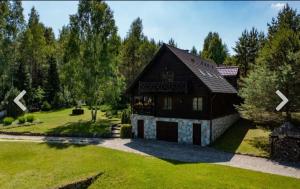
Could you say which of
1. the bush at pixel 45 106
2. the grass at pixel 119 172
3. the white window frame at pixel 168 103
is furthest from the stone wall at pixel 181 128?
the bush at pixel 45 106

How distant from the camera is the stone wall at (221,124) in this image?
28.2 metres

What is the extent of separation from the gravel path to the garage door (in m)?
1.00

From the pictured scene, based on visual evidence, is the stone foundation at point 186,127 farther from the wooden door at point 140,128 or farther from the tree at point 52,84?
the tree at point 52,84

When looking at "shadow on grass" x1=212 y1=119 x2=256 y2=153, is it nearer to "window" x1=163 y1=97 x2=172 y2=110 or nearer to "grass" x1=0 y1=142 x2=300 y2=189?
"window" x1=163 y1=97 x2=172 y2=110

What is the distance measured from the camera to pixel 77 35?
121 ft

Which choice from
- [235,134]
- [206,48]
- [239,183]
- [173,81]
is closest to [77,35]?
[173,81]

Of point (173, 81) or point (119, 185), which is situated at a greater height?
point (173, 81)

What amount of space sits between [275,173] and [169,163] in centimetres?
703

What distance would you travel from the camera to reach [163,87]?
28.8 metres

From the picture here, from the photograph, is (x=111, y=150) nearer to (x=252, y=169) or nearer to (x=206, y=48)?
(x=252, y=169)

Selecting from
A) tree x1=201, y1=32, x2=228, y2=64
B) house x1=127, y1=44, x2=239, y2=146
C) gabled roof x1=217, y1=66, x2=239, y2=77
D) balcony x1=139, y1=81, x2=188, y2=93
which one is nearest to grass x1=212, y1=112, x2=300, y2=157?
house x1=127, y1=44, x2=239, y2=146

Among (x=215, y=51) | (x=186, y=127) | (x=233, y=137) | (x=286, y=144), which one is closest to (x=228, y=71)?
(x=233, y=137)

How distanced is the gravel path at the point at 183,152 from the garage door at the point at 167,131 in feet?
3.27

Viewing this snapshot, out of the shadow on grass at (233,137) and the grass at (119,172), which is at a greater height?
the shadow on grass at (233,137)
